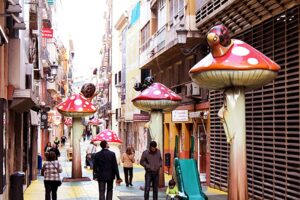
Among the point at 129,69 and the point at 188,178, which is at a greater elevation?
the point at 129,69

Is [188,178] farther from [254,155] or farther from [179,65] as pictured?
[179,65]

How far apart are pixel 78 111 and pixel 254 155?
944cm

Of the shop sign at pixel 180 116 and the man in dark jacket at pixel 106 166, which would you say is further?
the shop sign at pixel 180 116

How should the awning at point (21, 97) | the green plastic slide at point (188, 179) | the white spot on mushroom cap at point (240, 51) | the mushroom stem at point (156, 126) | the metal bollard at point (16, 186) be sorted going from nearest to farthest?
the white spot on mushroom cap at point (240, 51)
the metal bollard at point (16, 186)
the green plastic slide at point (188, 179)
the awning at point (21, 97)
the mushroom stem at point (156, 126)

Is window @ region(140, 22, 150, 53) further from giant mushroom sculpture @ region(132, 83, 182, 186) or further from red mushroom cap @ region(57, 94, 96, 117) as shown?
giant mushroom sculpture @ region(132, 83, 182, 186)

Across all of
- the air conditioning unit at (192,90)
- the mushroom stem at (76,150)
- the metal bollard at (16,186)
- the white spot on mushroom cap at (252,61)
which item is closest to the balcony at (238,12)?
the air conditioning unit at (192,90)

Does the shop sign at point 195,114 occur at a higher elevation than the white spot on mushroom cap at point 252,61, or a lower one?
lower

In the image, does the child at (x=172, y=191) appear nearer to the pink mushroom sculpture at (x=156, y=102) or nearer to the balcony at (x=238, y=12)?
the balcony at (x=238, y=12)

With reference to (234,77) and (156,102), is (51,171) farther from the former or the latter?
(156,102)

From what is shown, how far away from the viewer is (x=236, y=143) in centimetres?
1074

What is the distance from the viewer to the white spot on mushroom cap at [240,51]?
34.9 feet

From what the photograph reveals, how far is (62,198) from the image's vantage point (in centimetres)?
1842

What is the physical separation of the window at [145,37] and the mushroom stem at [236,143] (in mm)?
23167

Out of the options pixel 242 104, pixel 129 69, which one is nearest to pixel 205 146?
pixel 242 104
